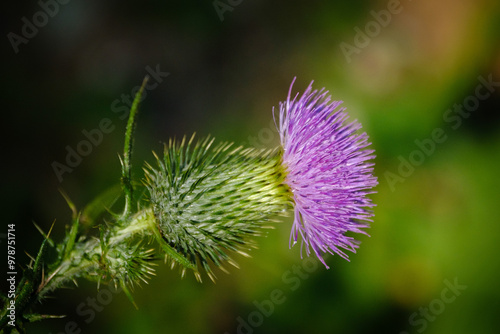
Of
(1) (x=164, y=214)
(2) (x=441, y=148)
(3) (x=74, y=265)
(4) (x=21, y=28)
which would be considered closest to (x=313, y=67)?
(2) (x=441, y=148)

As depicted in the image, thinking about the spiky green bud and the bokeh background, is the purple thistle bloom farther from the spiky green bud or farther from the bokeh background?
the bokeh background

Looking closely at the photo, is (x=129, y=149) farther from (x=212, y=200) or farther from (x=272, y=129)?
(x=272, y=129)

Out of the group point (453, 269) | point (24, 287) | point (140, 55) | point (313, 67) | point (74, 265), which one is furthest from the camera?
point (313, 67)

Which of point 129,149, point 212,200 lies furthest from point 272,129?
point 129,149

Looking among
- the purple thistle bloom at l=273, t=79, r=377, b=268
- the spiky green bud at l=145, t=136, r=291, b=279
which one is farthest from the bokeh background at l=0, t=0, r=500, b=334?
the purple thistle bloom at l=273, t=79, r=377, b=268

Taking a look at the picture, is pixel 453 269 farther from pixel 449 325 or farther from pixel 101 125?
pixel 101 125
